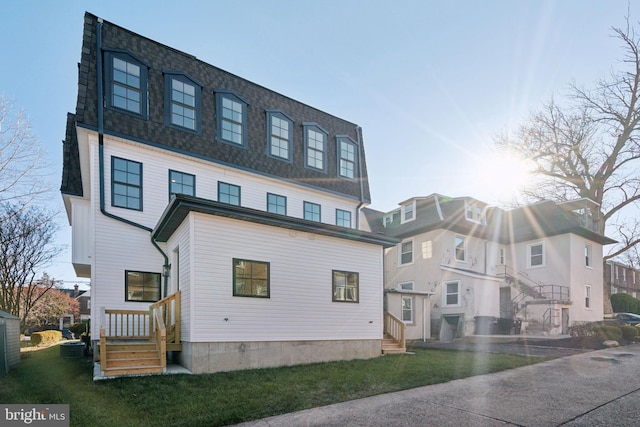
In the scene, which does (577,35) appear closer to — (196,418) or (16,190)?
(196,418)

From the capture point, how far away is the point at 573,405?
6207 mm

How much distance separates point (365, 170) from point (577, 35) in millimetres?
9119

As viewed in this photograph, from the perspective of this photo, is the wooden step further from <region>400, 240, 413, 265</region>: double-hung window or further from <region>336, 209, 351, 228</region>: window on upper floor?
<region>400, 240, 413, 265</region>: double-hung window

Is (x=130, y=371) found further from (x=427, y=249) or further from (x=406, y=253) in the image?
(x=406, y=253)

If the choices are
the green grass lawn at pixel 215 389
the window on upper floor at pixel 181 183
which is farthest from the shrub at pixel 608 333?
the window on upper floor at pixel 181 183

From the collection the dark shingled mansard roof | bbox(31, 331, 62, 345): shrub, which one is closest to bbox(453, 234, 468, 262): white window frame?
the dark shingled mansard roof

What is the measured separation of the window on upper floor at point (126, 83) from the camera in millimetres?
11211

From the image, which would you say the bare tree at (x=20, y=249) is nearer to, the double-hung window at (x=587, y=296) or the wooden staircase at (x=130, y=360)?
the wooden staircase at (x=130, y=360)

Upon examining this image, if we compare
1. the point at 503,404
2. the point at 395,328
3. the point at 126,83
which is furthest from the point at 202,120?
the point at 503,404

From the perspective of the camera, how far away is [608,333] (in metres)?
15.8

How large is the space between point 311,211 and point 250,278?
6.15 metres

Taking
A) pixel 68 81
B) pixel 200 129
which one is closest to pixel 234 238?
pixel 200 129

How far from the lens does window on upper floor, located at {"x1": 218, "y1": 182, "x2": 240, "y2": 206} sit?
13.2m

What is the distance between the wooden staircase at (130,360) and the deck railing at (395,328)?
782cm
